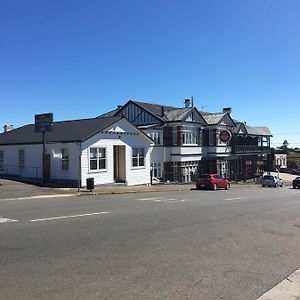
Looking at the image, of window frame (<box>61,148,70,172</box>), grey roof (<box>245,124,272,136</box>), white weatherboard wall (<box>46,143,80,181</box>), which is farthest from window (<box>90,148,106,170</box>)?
grey roof (<box>245,124,272,136</box>)

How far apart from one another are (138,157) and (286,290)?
33188mm

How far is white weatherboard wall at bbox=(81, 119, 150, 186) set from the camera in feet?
113

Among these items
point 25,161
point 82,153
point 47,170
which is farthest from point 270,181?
point 25,161

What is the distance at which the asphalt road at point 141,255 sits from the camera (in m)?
6.98

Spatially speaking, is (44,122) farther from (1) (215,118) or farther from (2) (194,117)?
(1) (215,118)

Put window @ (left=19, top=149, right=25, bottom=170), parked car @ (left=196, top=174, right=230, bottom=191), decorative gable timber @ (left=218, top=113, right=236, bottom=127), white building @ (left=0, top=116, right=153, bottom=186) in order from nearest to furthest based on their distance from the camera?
white building @ (left=0, top=116, right=153, bottom=186), window @ (left=19, top=149, right=25, bottom=170), parked car @ (left=196, top=174, right=230, bottom=191), decorative gable timber @ (left=218, top=113, right=236, bottom=127)

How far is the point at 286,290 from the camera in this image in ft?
23.6

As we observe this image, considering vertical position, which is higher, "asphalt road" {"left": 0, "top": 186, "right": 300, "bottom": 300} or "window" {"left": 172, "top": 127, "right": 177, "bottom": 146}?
"window" {"left": 172, "top": 127, "right": 177, "bottom": 146}

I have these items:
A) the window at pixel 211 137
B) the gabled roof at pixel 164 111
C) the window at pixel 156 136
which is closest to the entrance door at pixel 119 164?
the window at pixel 156 136

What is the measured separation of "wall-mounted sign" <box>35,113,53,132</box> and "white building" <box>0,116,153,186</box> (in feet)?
6.90

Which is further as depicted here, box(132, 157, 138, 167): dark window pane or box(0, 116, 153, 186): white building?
box(132, 157, 138, 167): dark window pane

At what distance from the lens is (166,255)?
31.0 feet

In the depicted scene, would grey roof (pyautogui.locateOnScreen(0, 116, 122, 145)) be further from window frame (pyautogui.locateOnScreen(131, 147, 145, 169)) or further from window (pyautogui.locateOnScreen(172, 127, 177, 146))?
window (pyautogui.locateOnScreen(172, 127, 177, 146))

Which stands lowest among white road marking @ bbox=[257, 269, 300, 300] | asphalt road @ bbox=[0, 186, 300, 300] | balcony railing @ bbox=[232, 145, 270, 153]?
white road marking @ bbox=[257, 269, 300, 300]
